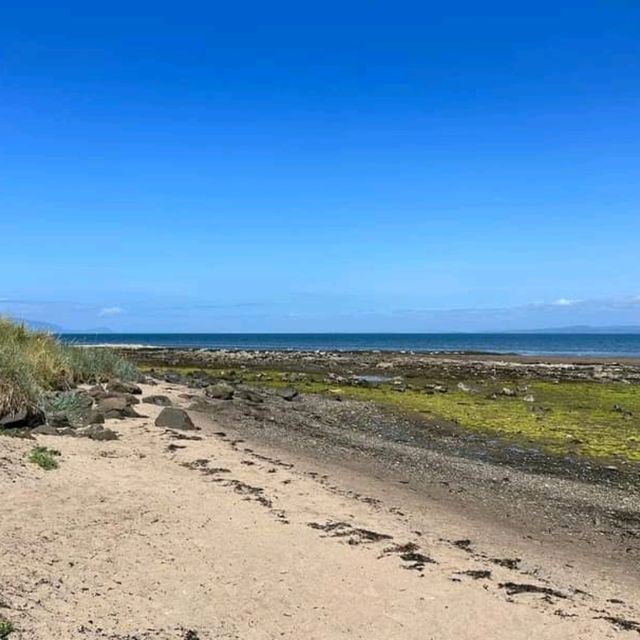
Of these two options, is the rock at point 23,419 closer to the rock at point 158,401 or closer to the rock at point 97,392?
the rock at point 97,392

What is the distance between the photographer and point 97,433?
1305 cm

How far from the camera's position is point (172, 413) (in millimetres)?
16016

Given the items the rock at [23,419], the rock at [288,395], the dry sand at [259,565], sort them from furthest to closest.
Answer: the rock at [288,395]
the rock at [23,419]
the dry sand at [259,565]

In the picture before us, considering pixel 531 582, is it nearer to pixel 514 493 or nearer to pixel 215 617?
pixel 215 617

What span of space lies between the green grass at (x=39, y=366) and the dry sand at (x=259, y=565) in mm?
2099

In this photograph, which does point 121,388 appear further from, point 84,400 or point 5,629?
point 5,629

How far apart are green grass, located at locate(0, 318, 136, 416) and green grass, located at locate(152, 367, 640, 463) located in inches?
384

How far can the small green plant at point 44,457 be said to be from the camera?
10102mm

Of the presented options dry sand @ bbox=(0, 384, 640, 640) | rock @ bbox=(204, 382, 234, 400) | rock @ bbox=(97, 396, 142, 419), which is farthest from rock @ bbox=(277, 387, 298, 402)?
dry sand @ bbox=(0, 384, 640, 640)

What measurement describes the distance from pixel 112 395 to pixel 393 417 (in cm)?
930

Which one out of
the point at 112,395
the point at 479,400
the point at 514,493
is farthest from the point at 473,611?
the point at 479,400

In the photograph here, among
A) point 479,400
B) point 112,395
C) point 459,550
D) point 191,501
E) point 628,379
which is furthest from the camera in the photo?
point 628,379

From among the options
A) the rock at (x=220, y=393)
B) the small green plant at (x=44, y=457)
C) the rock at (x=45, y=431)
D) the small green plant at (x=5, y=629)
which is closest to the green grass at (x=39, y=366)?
the rock at (x=45, y=431)

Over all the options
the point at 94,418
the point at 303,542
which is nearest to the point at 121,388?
the point at 94,418
